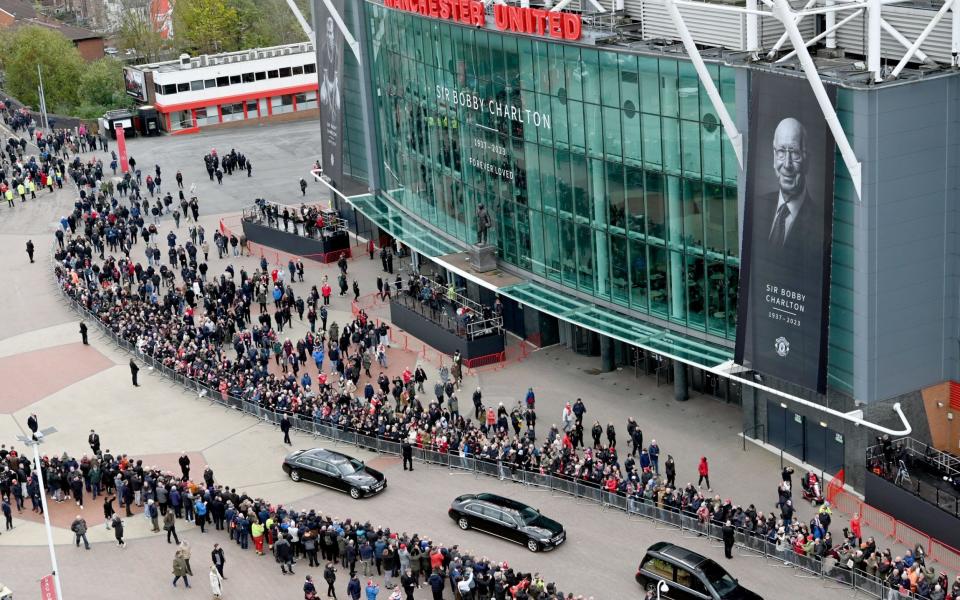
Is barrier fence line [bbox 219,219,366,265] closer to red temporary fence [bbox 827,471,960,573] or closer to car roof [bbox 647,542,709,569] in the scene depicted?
red temporary fence [bbox 827,471,960,573]

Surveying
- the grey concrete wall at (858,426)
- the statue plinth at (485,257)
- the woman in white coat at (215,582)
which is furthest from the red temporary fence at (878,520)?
the statue plinth at (485,257)

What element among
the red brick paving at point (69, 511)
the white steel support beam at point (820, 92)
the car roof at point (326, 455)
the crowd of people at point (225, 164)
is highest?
the white steel support beam at point (820, 92)

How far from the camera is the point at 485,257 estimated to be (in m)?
61.7

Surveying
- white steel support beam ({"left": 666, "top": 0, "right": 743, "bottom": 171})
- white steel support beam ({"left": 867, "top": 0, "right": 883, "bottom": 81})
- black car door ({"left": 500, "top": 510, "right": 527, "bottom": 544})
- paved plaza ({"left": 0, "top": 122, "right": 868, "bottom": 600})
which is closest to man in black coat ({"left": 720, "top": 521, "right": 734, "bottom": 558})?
paved plaza ({"left": 0, "top": 122, "right": 868, "bottom": 600})

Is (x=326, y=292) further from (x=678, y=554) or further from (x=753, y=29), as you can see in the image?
(x=678, y=554)

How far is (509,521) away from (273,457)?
11859 millimetres

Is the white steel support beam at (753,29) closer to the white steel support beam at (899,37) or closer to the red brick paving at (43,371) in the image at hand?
the white steel support beam at (899,37)

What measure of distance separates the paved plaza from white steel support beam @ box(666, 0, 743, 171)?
10.6 metres

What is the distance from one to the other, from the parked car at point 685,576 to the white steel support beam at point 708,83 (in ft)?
42.7

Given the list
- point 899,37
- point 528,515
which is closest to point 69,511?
point 528,515

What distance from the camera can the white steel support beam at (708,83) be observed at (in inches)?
1708

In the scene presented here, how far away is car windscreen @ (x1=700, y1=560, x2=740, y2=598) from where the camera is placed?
38438 millimetres

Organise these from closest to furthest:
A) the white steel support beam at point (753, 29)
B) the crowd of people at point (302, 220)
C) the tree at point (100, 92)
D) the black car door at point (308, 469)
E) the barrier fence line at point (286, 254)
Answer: the white steel support beam at point (753, 29) < the black car door at point (308, 469) < the barrier fence line at point (286, 254) < the crowd of people at point (302, 220) < the tree at point (100, 92)

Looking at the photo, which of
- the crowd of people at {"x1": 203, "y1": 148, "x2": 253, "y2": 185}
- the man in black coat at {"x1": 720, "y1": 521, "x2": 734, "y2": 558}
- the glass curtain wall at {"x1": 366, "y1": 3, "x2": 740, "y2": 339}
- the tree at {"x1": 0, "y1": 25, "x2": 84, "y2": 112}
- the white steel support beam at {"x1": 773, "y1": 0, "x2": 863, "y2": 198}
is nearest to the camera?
the white steel support beam at {"x1": 773, "y1": 0, "x2": 863, "y2": 198}
